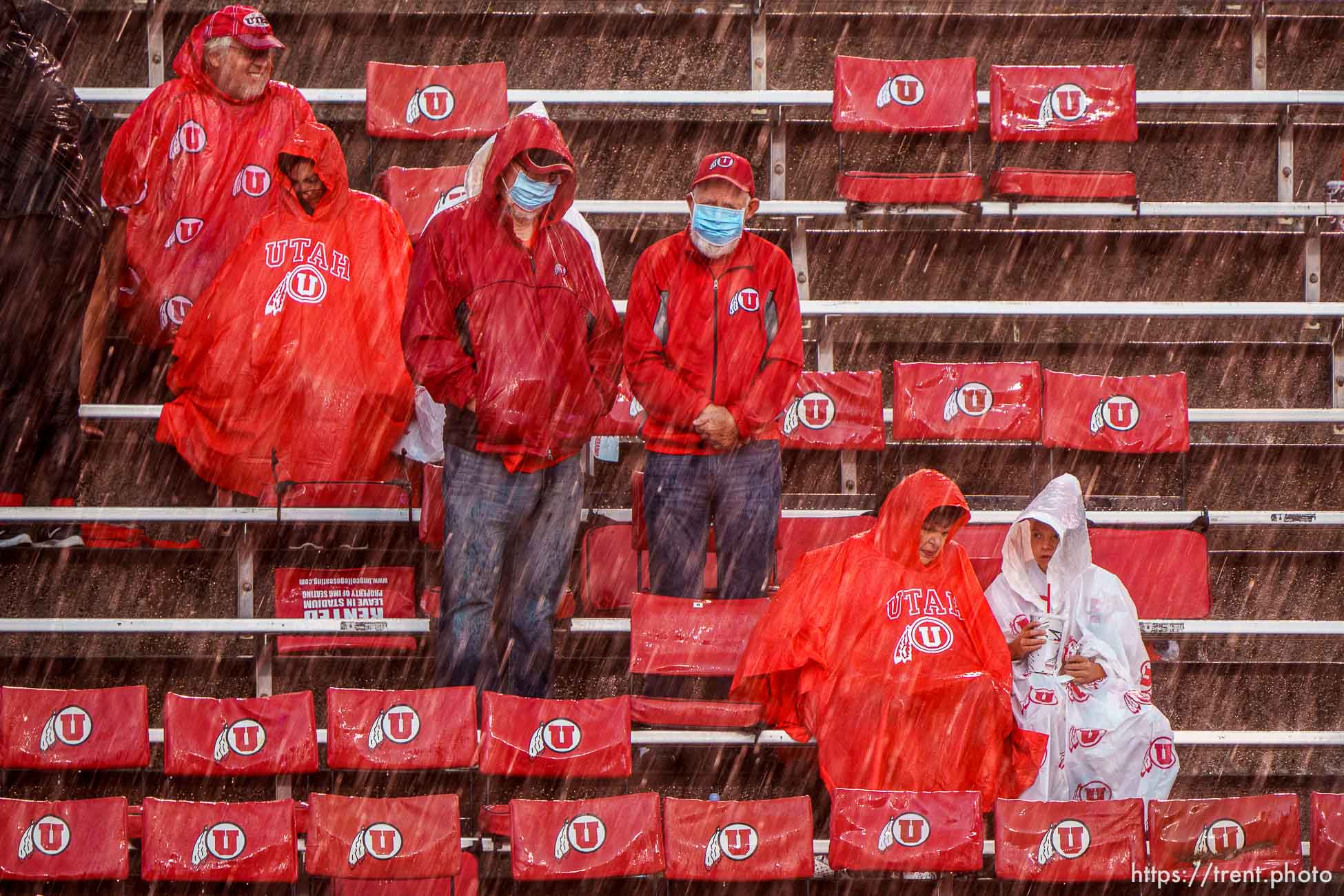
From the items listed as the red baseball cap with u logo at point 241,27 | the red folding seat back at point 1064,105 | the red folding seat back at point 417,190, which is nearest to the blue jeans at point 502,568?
the red folding seat back at point 417,190

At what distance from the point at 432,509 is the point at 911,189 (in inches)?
88.7

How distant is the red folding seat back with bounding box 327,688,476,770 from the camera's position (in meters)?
4.34

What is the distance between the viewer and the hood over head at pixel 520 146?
4.49 m

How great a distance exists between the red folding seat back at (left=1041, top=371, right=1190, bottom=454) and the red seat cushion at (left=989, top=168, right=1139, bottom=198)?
83 cm

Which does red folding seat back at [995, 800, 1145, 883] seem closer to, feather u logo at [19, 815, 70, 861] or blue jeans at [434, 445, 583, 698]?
blue jeans at [434, 445, 583, 698]

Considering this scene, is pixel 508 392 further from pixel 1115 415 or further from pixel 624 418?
pixel 1115 415

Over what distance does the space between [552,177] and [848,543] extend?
4.46 ft

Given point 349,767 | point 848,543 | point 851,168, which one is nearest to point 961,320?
point 851,168

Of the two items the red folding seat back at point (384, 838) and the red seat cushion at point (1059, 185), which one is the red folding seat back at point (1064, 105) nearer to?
the red seat cushion at point (1059, 185)

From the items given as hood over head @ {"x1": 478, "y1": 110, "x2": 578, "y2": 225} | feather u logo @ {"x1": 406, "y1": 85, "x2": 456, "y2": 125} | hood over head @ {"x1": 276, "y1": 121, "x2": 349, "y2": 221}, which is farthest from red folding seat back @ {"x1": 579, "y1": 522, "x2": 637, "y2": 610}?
feather u logo @ {"x1": 406, "y1": 85, "x2": 456, "y2": 125}

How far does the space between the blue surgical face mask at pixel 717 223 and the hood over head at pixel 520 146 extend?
0.42m

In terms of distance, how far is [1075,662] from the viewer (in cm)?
487

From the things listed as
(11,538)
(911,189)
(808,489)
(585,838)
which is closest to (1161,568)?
(808,489)

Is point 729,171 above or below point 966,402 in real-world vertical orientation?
above
